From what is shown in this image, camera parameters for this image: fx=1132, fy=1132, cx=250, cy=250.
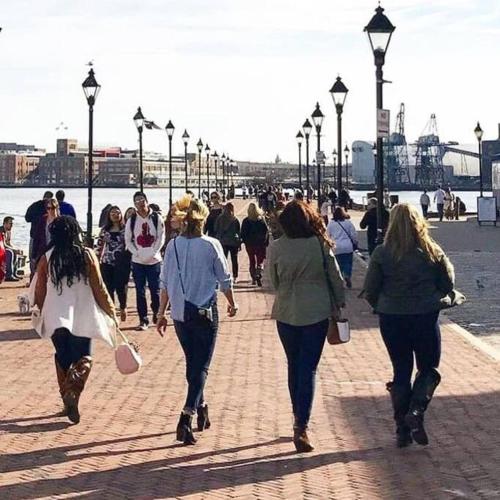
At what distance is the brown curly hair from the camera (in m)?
8.03

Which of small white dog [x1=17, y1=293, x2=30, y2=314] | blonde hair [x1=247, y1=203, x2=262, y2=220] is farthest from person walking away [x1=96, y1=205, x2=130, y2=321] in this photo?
blonde hair [x1=247, y1=203, x2=262, y2=220]

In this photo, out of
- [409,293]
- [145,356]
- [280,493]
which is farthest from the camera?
[145,356]

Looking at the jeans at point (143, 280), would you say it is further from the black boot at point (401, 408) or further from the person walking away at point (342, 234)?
the black boot at point (401, 408)

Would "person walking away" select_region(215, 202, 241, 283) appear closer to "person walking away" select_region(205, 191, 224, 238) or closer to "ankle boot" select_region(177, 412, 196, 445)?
"person walking away" select_region(205, 191, 224, 238)

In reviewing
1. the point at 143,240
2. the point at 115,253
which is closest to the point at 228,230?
the point at 115,253

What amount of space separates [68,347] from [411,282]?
9.44 feet

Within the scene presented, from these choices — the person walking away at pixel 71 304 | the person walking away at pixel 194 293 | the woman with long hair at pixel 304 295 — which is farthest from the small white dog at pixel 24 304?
the woman with long hair at pixel 304 295

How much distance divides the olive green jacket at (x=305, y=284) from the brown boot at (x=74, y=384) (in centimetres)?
184

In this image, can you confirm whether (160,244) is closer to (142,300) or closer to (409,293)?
(142,300)

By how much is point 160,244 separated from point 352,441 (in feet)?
22.0

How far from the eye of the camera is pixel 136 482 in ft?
23.7

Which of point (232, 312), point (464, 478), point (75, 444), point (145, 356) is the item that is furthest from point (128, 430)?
point (145, 356)

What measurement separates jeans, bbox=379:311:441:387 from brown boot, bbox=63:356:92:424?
2462 millimetres

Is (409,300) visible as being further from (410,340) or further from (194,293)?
(194,293)
